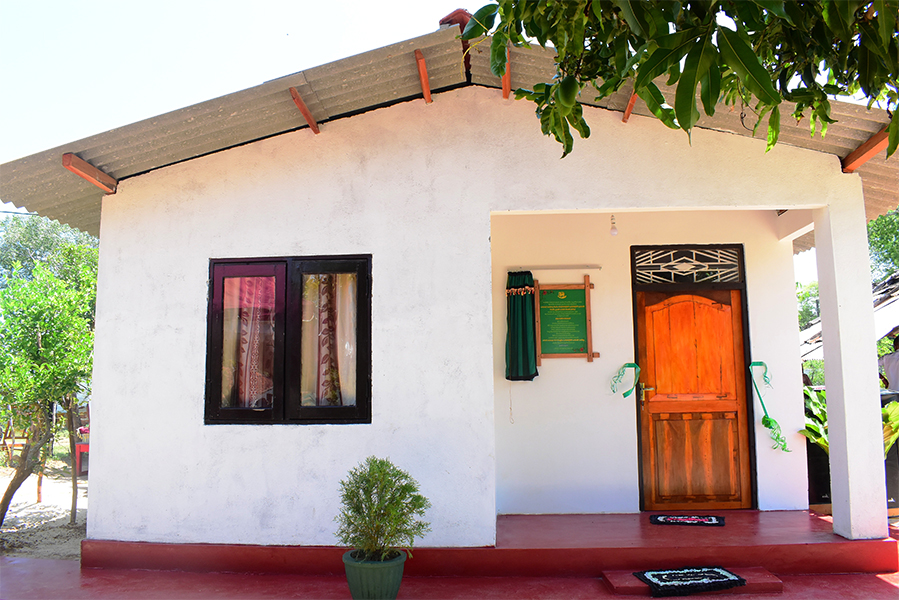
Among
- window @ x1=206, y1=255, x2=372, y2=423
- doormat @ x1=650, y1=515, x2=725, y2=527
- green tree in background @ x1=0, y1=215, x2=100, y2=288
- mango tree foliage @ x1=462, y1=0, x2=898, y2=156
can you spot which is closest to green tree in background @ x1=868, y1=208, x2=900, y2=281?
doormat @ x1=650, y1=515, x2=725, y2=527

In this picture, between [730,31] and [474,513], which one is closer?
[730,31]

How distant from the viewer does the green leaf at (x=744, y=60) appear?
185 centimetres

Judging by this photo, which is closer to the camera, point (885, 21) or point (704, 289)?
point (885, 21)

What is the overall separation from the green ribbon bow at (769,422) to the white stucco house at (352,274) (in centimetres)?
114

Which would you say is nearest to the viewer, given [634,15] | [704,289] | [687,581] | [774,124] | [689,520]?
[634,15]

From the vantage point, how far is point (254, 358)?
500 centimetres

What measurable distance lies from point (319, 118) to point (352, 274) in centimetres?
123

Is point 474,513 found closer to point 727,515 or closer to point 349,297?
point 349,297

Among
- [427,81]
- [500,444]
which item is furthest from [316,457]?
[427,81]

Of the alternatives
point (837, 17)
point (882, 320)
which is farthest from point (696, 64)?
point (882, 320)

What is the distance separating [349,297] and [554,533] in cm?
246

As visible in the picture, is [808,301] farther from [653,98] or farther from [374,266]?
[653,98]

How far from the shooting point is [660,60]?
193 cm

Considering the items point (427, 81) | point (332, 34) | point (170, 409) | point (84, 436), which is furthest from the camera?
point (84, 436)
